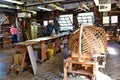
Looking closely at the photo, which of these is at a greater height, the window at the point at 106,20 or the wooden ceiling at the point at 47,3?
the wooden ceiling at the point at 47,3

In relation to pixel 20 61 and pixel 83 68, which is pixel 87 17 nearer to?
pixel 83 68

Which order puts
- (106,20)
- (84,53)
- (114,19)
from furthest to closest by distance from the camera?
1. (106,20)
2. (114,19)
3. (84,53)

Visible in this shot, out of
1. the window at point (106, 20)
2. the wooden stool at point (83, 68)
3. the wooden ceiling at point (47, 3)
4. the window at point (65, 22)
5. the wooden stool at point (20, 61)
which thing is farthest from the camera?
the window at point (65, 22)

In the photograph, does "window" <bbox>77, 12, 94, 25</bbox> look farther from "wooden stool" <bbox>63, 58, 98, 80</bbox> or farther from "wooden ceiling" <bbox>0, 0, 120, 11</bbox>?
"wooden stool" <bbox>63, 58, 98, 80</bbox>

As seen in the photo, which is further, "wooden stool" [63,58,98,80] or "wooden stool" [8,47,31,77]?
"wooden stool" [8,47,31,77]

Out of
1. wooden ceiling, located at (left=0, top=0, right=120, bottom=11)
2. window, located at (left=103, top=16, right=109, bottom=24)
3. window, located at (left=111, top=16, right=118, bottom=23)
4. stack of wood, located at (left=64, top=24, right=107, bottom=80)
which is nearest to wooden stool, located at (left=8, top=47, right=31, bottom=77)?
stack of wood, located at (left=64, top=24, right=107, bottom=80)

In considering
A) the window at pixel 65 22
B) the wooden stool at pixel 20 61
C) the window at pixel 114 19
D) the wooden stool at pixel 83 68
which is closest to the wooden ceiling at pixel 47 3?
the window at pixel 65 22

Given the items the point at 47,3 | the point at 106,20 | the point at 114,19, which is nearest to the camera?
the point at 47,3

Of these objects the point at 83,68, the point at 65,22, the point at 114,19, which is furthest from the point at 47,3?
the point at 114,19

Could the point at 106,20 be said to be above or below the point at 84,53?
below

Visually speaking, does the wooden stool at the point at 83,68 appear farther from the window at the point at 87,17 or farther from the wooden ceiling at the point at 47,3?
the window at the point at 87,17

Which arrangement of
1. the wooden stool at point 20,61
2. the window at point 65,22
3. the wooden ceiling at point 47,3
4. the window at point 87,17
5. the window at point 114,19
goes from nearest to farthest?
the wooden stool at point 20,61 → the wooden ceiling at point 47,3 → the window at point 114,19 → the window at point 87,17 → the window at point 65,22

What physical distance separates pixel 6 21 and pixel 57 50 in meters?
5.59

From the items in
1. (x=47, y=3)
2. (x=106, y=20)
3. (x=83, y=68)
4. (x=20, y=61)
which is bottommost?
(x=83, y=68)
